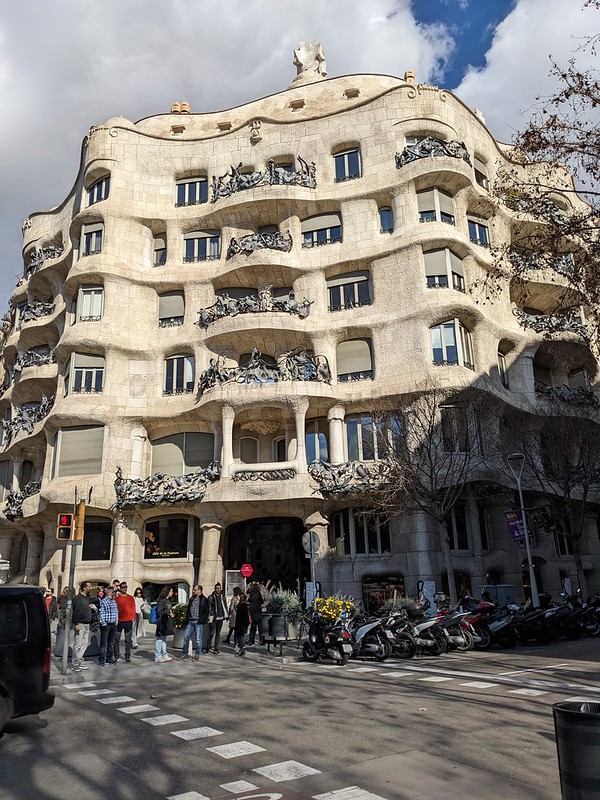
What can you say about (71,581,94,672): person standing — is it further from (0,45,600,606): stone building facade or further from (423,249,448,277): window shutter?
(423,249,448,277): window shutter

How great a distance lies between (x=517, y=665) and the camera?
12.2 metres

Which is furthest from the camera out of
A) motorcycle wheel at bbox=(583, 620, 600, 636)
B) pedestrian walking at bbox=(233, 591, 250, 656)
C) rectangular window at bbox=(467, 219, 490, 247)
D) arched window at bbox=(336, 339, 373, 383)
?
rectangular window at bbox=(467, 219, 490, 247)

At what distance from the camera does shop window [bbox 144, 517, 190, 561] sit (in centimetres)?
2608

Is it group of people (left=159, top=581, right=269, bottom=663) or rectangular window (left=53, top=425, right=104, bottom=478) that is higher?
rectangular window (left=53, top=425, right=104, bottom=478)

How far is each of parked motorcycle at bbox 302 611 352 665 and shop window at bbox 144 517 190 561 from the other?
41.9 feet

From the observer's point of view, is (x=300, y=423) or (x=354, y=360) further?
(x=354, y=360)

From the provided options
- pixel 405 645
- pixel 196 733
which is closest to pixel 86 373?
pixel 405 645

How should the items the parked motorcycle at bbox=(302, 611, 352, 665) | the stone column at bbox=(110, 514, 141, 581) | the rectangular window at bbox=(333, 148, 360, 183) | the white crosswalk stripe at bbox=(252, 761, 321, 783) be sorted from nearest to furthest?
the white crosswalk stripe at bbox=(252, 761, 321, 783)
the parked motorcycle at bbox=(302, 611, 352, 665)
the stone column at bbox=(110, 514, 141, 581)
the rectangular window at bbox=(333, 148, 360, 183)

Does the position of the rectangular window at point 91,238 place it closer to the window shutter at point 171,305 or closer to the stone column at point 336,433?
the window shutter at point 171,305

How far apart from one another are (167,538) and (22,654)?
1898 centimetres

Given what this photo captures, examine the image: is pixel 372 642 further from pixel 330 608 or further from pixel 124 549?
pixel 124 549

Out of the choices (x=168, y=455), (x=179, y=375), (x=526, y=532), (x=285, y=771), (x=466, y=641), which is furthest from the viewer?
(x=179, y=375)

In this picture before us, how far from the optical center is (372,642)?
13672 mm

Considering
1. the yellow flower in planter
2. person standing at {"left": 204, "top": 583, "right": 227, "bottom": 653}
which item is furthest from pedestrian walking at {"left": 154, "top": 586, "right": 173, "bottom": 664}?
the yellow flower in planter
